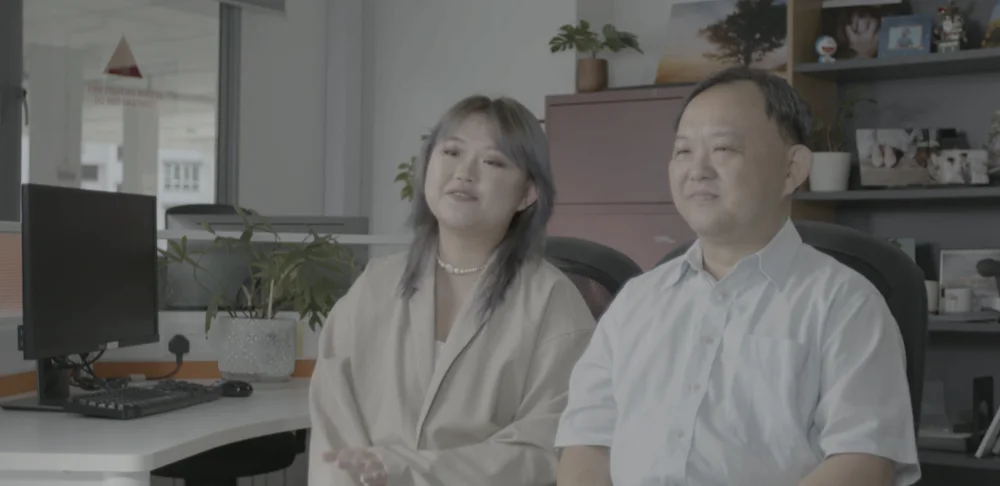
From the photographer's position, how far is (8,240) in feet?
9.21

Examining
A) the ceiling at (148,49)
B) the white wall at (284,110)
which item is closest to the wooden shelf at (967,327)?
the white wall at (284,110)

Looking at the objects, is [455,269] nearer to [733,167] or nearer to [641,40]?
[733,167]

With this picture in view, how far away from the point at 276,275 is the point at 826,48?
8.15ft

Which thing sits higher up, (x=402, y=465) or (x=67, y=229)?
(x=67, y=229)

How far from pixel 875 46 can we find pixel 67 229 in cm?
314

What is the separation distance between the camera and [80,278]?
2.54 m

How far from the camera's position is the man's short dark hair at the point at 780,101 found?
5.34 feet

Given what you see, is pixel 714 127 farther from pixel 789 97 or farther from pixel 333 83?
pixel 333 83

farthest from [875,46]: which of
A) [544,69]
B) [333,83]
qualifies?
[333,83]

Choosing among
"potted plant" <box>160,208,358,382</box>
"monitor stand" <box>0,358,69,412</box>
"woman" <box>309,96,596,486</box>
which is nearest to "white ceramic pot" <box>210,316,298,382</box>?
"potted plant" <box>160,208,358,382</box>

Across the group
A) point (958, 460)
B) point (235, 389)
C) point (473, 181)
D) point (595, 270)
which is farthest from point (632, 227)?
point (473, 181)

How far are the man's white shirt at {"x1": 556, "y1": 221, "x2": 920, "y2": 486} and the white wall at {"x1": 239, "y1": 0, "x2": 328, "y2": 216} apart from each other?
177 inches

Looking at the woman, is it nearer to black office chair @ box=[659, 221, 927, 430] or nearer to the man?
the man

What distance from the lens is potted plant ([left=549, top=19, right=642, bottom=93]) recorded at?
17.1ft
